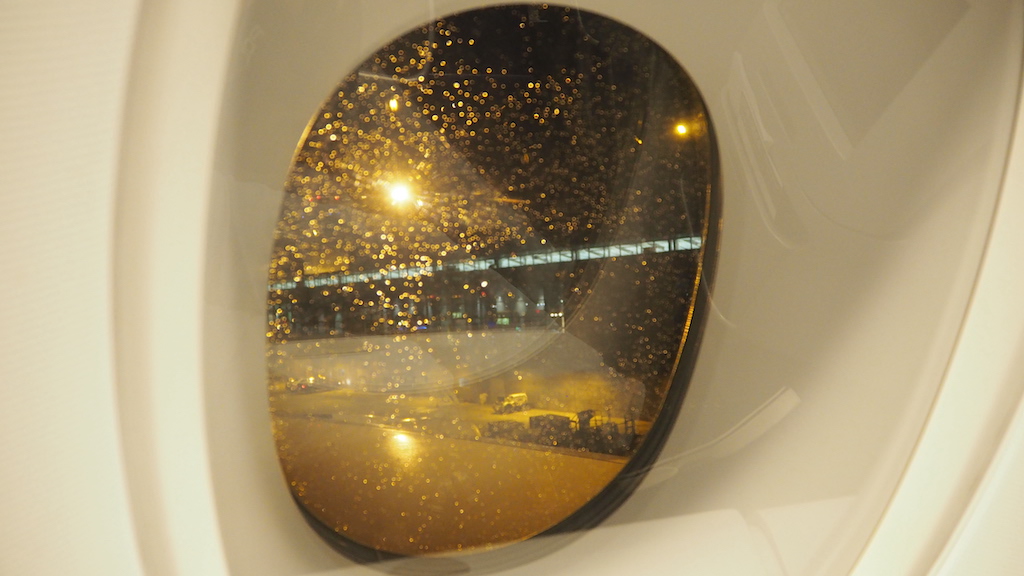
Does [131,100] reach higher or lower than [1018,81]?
lower

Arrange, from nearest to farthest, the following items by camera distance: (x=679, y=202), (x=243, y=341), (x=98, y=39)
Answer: (x=98, y=39), (x=243, y=341), (x=679, y=202)

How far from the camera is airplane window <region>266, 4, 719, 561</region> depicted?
61cm

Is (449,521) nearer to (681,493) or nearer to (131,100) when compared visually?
(681,493)

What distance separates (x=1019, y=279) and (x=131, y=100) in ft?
2.67

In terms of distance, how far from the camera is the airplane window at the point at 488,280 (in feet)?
1.99

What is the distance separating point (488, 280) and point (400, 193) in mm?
119

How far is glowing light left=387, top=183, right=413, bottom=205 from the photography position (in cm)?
Result: 63

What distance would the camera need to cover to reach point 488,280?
681 mm

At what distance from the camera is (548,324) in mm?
726

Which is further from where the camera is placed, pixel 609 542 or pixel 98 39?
pixel 609 542

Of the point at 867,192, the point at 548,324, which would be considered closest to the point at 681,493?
the point at 548,324

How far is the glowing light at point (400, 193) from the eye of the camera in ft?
2.05

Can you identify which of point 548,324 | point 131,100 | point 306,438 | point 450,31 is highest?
point 450,31

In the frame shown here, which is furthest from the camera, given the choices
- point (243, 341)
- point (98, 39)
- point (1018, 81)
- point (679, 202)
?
point (679, 202)
